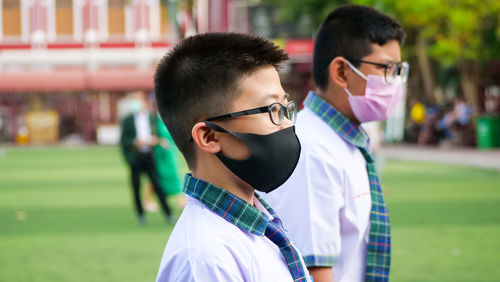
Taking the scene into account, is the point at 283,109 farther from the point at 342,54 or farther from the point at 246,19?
the point at 246,19

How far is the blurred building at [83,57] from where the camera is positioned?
43281 millimetres

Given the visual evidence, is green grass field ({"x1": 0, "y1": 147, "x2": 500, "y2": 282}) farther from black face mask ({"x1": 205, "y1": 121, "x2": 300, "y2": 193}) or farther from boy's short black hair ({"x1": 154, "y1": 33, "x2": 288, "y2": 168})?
boy's short black hair ({"x1": 154, "y1": 33, "x2": 288, "y2": 168})

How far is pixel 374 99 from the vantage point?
10.7ft

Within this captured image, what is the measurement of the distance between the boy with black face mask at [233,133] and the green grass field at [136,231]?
15.8 ft

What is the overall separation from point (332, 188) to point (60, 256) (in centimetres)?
591

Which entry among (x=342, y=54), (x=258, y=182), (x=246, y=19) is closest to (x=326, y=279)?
(x=258, y=182)

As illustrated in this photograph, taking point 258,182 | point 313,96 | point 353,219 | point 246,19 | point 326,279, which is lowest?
point 326,279

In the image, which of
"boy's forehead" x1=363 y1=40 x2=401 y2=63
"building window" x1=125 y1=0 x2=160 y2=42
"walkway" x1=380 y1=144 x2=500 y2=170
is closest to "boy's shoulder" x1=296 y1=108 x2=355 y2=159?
"boy's forehead" x1=363 y1=40 x2=401 y2=63

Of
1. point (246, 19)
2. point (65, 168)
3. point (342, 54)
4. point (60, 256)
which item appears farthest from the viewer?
point (246, 19)

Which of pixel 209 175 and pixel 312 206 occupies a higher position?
pixel 209 175

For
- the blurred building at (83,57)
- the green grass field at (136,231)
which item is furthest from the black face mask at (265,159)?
the blurred building at (83,57)

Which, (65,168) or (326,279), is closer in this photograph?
(326,279)

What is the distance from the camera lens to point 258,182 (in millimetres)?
2195

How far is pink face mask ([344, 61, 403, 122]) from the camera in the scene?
3188mm
